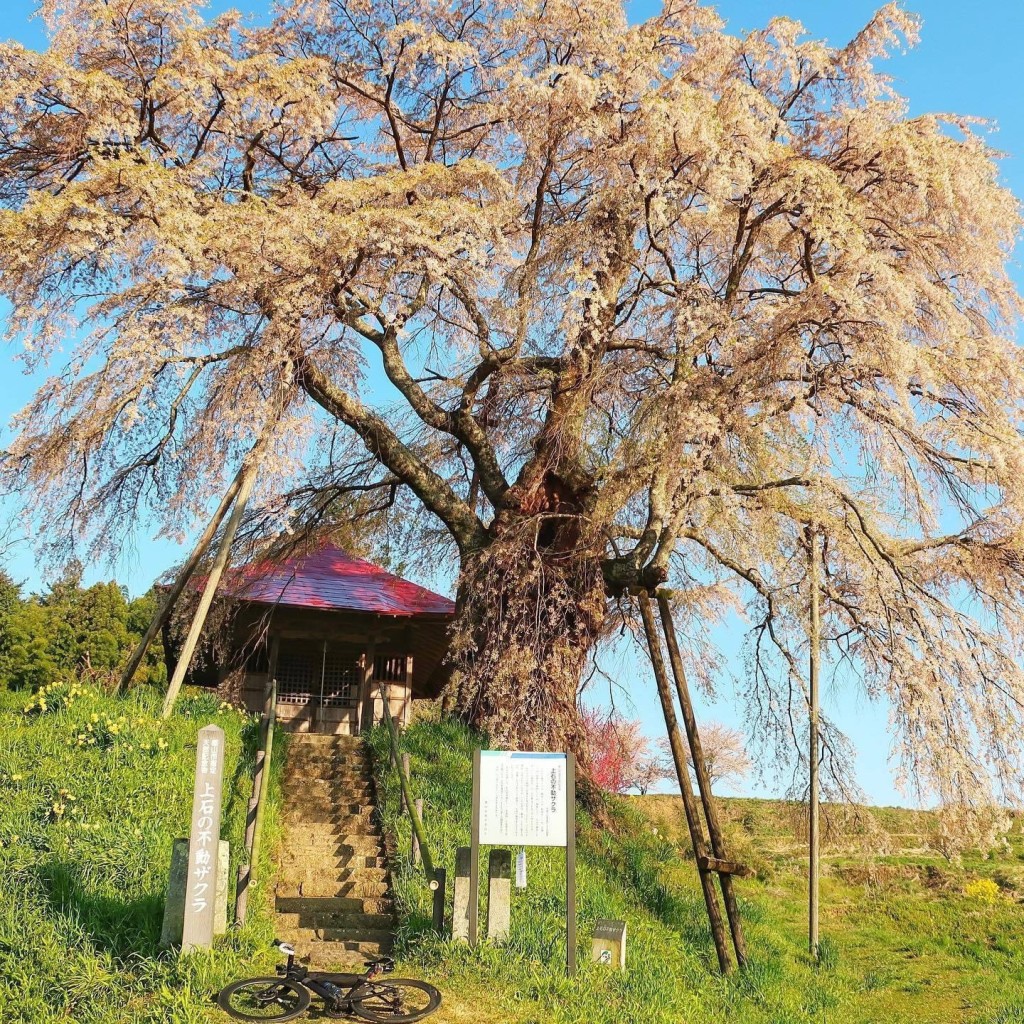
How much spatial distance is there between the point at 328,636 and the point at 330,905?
268 inches

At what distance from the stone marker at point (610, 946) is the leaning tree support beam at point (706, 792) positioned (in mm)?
1611

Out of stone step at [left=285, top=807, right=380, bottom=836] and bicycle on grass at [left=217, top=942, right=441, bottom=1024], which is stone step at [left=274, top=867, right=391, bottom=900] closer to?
Result: stone step at [left=285, top=807, right=380, bottom=836]

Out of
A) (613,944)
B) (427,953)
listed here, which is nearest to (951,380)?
(613,944)

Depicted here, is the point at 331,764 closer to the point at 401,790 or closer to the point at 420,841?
the point at 401,790

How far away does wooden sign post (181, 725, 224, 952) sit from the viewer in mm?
6520

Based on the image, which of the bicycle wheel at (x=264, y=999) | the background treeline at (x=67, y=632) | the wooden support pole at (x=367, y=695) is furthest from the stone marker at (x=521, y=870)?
the background treeline at (x=67, y=632)

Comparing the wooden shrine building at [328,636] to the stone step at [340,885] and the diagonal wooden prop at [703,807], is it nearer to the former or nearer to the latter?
the stone step at [340,885]

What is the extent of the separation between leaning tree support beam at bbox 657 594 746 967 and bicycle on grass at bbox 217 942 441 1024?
3.48 meters

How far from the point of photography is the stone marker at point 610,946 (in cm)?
748

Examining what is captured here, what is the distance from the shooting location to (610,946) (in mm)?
7555

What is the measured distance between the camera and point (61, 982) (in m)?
6.09

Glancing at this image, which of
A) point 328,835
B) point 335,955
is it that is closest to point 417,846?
point 328,835

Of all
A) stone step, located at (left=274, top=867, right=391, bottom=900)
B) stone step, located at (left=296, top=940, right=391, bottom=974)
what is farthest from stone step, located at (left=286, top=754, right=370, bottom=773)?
stone step, located at (left=296, top=940, right=391, bottom=974)

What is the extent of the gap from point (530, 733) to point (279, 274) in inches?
231
